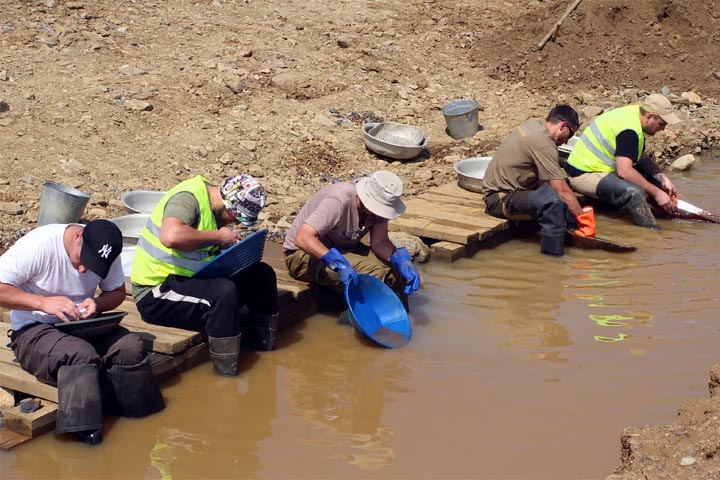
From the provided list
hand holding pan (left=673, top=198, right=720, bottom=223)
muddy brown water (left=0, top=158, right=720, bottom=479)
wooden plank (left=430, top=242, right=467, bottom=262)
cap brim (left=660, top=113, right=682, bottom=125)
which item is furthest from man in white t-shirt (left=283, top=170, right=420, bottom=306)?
cap brim (left=660, top=113, right=682, bottom=125)

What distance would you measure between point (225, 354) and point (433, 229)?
2941 mm

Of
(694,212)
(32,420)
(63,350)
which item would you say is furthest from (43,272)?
(694,212)

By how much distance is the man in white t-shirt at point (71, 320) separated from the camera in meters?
4.23

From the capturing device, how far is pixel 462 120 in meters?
10.4

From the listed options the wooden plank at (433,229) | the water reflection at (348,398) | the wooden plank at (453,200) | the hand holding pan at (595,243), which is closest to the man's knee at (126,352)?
the water reflection at (348,398)

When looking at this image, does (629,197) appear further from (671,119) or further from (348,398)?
(348,398)

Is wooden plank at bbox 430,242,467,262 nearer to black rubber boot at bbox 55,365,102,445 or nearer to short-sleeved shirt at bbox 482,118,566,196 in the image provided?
short-sleeved shirt at bbox 482,118,566,196

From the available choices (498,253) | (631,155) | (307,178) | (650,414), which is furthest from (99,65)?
(650,414)

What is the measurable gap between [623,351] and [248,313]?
→ 2.42m

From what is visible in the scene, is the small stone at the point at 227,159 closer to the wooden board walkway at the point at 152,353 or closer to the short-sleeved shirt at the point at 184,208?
the wooden board walkway at the point at 152,353

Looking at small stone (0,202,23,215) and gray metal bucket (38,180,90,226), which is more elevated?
gray metal bucket (38,180,90,226)

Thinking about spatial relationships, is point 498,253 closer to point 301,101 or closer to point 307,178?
point 307,178

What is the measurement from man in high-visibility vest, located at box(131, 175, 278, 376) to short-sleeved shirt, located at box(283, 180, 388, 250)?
63 centimetres

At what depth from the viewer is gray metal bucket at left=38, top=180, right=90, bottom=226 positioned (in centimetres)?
666
